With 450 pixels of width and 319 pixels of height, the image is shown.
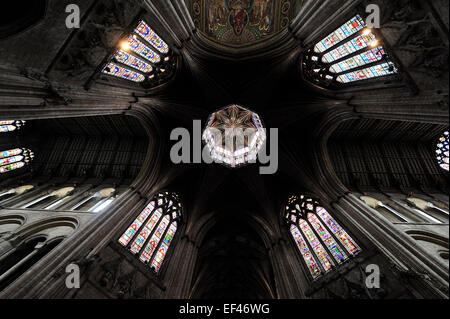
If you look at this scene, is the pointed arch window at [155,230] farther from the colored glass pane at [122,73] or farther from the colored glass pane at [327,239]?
the colored glass pane at [327,239]

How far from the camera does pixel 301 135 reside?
14.5 meters

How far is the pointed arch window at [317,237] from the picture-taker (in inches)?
367

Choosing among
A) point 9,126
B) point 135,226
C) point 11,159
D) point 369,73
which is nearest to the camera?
point 369,73

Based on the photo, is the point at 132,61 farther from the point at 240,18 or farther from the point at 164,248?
the point at 164,248

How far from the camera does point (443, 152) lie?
38.3ft

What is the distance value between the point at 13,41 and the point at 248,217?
543 inches

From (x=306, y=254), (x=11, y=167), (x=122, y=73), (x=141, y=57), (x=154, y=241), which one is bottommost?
(x=306, y=254)

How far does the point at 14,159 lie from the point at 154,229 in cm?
938

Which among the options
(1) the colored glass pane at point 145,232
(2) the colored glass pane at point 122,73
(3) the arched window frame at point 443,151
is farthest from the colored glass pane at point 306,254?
(2) the colored glass pane at point 122,73

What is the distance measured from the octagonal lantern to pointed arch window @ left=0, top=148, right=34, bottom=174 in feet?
36.3

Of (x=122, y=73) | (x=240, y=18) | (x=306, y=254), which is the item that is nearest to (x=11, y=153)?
(x=122, y=73)

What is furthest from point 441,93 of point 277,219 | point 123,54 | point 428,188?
point 123,54

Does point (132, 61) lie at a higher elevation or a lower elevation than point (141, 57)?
lower

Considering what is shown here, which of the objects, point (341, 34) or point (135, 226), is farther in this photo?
point (135, 226)
